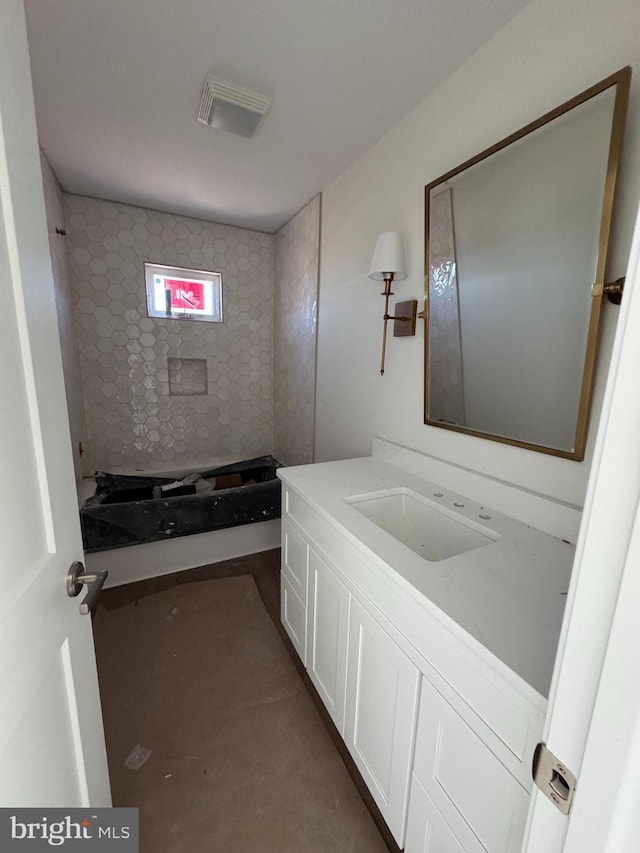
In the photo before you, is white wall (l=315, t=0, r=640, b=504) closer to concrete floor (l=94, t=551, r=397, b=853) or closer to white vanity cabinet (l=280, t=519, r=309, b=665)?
white vanity cabinet (l=280, t=519, r=309, b=665)

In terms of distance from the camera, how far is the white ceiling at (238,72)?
1141 millimetres

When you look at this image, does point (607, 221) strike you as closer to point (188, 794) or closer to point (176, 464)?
point (188, 794)

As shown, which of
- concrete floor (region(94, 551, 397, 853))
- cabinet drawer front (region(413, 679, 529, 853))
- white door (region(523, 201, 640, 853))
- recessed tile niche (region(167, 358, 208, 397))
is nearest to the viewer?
white door (region(523, 201, 640, 853))

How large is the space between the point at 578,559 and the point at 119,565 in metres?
2.35

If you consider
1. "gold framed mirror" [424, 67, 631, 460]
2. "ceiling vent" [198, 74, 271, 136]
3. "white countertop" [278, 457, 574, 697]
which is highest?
"ceiling vent" [198, 74, 271, 136]

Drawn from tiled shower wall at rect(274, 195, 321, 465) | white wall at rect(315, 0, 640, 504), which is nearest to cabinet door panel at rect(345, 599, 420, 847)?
white wall at rect(315, 0, 640, 504)

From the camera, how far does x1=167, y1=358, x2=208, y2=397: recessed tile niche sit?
295 centimetres

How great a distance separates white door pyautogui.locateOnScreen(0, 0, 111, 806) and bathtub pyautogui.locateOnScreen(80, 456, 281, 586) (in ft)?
4.55

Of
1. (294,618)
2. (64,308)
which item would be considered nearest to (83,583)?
(294,618)

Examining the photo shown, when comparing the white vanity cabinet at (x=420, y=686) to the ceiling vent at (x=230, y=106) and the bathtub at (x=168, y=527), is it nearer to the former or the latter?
the bathtub at (x=168, y=527)

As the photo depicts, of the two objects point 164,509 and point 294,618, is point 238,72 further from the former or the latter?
point 294,618

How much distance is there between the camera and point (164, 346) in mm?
2871

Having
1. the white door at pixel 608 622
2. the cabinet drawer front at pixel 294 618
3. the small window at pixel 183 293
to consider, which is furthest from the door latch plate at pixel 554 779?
the small window at pixel 183 293

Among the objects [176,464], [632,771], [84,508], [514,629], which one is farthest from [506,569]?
[176,464]
